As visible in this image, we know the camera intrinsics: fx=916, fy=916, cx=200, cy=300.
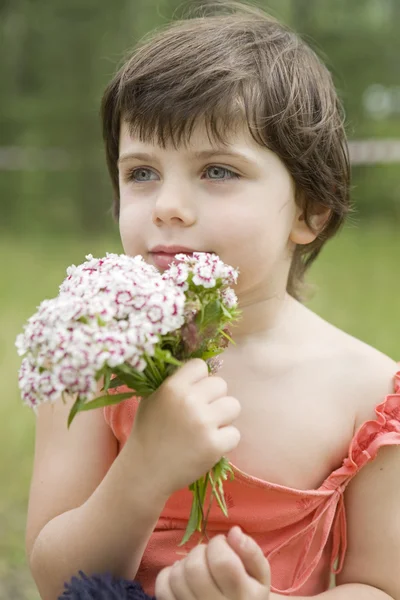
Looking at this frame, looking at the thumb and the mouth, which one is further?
the mouth

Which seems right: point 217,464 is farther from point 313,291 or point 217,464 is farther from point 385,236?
point 385,236

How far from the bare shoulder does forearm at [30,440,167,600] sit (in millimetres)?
546

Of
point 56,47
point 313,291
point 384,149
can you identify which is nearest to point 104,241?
point 56,47

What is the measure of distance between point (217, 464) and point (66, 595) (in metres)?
0.38

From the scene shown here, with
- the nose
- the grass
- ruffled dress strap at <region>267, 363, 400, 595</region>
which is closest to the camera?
the nose

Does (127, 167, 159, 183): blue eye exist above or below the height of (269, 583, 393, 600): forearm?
above

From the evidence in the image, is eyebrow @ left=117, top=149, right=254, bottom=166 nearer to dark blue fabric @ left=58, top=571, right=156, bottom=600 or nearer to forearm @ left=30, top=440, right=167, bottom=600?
forearm @ left=30, top=440, right=167, bottom=600

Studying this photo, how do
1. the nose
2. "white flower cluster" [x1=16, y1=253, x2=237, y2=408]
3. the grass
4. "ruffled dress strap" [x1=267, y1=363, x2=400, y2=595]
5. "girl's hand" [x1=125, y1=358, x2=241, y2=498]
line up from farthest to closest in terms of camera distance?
the grass < "ruffled dress strap" [x1=267, y1=363, x2=400, y2=595] < the nose < "girl's hand" [x1=125, y1=358, x2=241, y2=498] < "white flower cluster" [x1=16, y1=253, x2=237, y2=408]

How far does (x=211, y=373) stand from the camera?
1.74 meters

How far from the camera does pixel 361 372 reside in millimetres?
2016

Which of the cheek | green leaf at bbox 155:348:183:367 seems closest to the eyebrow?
the cheek

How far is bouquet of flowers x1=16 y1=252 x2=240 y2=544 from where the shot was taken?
1417 millimetres

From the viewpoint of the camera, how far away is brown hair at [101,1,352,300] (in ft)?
6.13

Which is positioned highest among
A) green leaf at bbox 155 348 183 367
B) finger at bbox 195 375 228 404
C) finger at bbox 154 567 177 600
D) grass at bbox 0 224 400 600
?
green leaf at bbox 155 348 183 367
